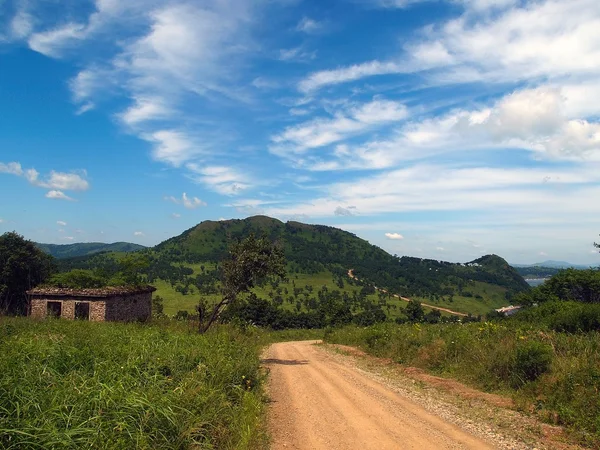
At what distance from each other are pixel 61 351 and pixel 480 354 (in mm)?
14314

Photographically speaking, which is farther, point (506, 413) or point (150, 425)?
point (506, 413)

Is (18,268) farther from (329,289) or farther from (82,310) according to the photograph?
(329,289)

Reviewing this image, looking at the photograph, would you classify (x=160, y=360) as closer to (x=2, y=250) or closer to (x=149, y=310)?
(x=149, y=310)

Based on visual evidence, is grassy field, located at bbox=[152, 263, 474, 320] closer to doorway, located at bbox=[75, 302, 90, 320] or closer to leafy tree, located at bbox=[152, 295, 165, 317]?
leafy tree, located at bbox=[152, 295, 165, 317]

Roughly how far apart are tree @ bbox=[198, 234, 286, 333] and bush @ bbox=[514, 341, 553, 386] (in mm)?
12002

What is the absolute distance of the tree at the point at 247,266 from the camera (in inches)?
853

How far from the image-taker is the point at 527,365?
42.0 ft

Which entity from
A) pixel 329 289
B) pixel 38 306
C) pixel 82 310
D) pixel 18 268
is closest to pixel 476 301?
pixel 329 289

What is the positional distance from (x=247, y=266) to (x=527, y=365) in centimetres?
1368

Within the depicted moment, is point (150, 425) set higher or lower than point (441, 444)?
higher

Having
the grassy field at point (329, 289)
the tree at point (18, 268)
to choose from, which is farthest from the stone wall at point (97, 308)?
the grassy field at point (329, 289)

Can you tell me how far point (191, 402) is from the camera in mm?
7664

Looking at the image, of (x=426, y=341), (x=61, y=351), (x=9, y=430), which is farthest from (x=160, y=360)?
(x=426, y=341)

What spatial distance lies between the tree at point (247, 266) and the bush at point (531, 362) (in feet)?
39.4
